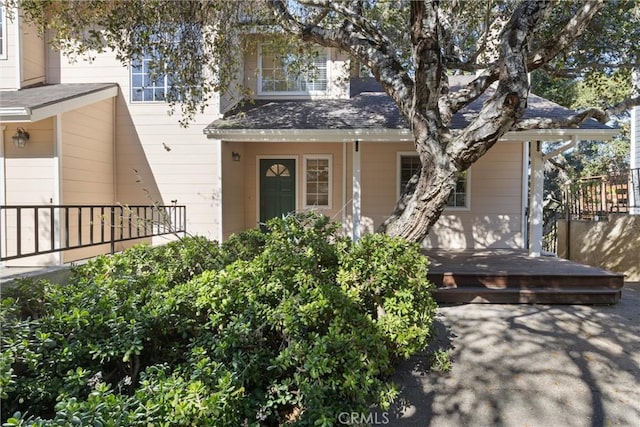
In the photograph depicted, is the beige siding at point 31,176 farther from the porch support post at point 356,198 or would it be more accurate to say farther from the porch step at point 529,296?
the porch step at point 529,296

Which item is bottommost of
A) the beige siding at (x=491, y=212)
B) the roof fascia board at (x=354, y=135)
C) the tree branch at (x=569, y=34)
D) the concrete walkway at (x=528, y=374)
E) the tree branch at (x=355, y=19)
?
the concrete walkway at (x=528, y=374)

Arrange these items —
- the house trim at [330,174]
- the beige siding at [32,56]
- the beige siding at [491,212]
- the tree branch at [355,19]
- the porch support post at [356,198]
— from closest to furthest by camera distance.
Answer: the tree branch at [355,19]
the porch support post at [356,198]
the beige siding at [32,56]
the beige siding at [491,212]
the house trim at [330,174]

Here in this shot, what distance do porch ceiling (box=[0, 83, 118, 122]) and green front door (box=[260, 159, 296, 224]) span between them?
376 centimetres

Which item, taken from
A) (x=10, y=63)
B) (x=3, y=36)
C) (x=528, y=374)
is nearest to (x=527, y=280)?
(x=528, y=374)

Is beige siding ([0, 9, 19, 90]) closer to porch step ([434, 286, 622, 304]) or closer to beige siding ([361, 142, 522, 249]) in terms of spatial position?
beige siding ([361, 142, 522, 249])

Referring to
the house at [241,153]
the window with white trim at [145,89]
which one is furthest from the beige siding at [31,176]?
the window with white trim at [145,89]

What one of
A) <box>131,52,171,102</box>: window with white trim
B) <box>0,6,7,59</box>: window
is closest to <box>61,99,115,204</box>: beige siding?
<box>131,52,171,102</box>: window with white trim

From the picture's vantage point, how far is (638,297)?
573 cm

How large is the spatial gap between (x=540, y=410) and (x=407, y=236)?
7.37 ft

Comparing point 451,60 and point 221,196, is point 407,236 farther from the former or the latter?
point 221,196

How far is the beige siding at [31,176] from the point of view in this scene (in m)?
6.59

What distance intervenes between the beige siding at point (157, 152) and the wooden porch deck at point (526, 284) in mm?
5182

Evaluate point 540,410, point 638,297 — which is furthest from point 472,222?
point 540,410

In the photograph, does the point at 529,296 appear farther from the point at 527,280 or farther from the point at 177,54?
the point at 177,54
